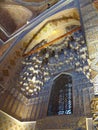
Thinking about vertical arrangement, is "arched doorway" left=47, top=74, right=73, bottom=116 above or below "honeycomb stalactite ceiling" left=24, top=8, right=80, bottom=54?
below

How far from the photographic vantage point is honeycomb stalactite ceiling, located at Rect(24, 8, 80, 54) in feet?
17.7

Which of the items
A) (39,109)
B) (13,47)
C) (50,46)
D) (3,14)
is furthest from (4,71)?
(3,14)

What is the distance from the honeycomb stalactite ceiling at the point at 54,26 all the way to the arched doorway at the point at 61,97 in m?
1.72

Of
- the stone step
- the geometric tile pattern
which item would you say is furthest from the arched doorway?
the geometric tile pattern

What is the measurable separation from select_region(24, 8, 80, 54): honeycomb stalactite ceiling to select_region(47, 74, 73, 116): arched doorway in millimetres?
1719

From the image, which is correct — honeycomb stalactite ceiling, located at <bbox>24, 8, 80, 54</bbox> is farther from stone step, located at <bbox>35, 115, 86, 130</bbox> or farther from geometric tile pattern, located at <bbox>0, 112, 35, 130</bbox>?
stone step, located at <bbox>35, 115, 86, 130</bbox>

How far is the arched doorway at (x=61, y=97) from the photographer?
4403 millimetres

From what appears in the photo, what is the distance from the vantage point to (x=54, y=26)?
590 centimetres

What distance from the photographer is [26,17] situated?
36.5ft

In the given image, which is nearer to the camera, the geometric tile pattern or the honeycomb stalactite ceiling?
the geometric tile pattern

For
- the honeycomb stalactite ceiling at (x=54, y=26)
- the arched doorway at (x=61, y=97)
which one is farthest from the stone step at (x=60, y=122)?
the honeycomb stalactite ceiling at (x=54, y=26)

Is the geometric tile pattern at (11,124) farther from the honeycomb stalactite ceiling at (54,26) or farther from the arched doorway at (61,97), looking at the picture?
the honeycomb stalactite ceiling at (54,26)

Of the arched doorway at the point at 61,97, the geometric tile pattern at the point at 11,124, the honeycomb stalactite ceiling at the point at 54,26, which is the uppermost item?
the honeycomb stalactite ceiling at the point at 54,26

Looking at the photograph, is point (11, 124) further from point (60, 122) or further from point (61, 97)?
point (61, 97)
